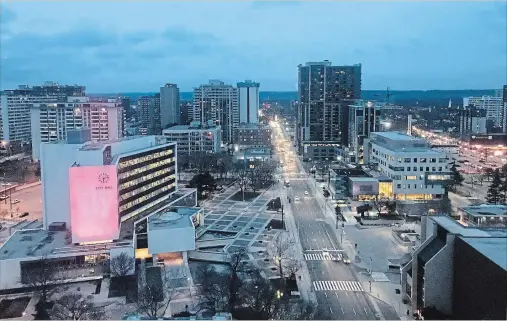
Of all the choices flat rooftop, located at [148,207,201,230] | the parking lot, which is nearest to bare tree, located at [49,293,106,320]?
flat rooftop, located at [148,207,201,230]

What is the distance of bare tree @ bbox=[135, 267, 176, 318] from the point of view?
13.6m

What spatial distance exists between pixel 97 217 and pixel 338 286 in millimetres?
9567

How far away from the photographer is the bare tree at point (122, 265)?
1684 centimetres

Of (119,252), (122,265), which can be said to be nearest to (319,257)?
(122,265)

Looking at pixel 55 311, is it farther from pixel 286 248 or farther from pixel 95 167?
pixel 286 248

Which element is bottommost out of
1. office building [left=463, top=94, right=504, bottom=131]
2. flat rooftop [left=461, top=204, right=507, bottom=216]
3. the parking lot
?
the parking lot

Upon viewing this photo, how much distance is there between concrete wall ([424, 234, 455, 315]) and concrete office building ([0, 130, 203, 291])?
362 inches

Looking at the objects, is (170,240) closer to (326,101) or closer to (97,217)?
(97,217)

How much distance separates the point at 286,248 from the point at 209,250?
3.26 meters

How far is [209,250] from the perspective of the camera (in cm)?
2028

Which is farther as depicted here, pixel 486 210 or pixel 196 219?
pixel 196 219

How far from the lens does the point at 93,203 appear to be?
1892 centimetres

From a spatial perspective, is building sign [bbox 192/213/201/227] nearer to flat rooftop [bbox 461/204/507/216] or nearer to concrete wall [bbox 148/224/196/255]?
concrete wall [bbox 148/224/196/255]

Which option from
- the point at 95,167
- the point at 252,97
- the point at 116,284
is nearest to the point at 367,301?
the point at 116,284
